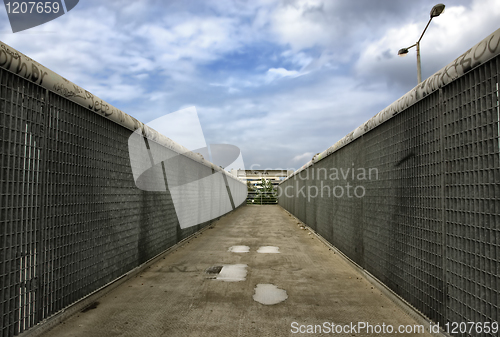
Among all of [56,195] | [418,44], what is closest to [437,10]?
[418,44]

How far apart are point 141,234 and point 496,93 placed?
6218 mm

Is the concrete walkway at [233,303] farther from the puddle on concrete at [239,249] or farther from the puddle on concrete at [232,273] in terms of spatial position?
the puddle on concrete at [239,249]

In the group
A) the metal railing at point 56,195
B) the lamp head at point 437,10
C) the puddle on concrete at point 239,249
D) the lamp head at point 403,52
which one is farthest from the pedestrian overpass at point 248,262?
the lamp head at point 403,52

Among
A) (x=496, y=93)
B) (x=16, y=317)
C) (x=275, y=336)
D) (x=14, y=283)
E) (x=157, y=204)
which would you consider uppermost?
(x=496, y=93)

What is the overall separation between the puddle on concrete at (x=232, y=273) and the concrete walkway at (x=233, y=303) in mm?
58

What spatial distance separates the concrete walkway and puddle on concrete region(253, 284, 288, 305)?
51 millimetres

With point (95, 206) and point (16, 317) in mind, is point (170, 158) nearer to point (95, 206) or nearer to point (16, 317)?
point (95, 206)

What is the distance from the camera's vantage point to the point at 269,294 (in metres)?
4.86

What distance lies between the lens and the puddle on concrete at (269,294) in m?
4.57

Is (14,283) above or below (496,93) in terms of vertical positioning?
below

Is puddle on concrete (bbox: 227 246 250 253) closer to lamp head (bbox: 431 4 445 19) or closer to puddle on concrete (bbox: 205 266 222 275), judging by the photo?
puddle on concrete (bbox: 205 266 222 275)

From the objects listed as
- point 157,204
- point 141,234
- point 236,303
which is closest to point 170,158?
point 157,204

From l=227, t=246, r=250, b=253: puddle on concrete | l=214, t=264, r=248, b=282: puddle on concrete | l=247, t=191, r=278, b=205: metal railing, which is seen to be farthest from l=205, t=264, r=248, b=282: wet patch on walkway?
l=247, t=191, r=278, b=205: metal railing

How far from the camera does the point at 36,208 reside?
3.49 m
